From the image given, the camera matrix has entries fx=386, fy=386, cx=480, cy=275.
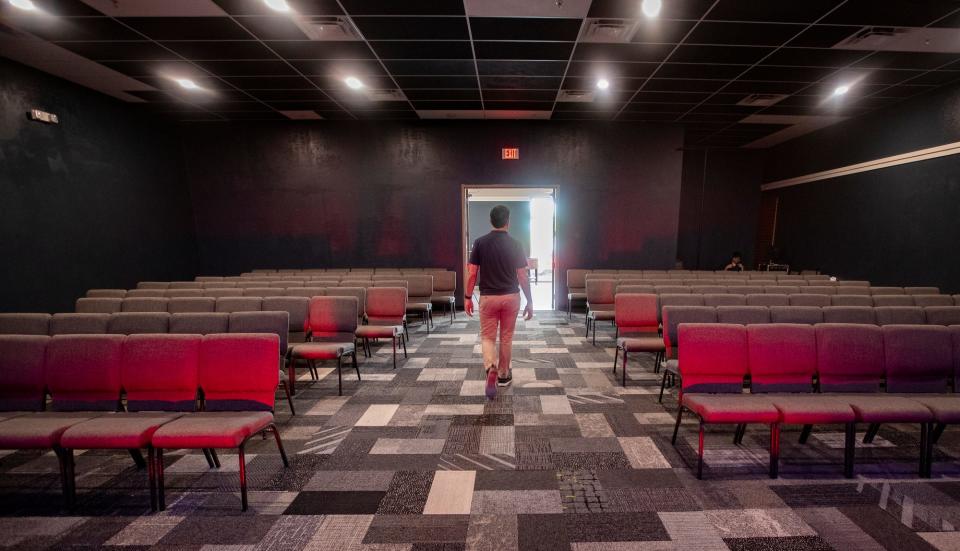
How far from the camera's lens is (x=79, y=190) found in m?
5.94

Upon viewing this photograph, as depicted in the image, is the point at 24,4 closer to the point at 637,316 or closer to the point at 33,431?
the point at 33,431

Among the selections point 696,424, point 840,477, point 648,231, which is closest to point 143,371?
point 696,424

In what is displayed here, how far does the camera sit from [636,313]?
4.17 metres

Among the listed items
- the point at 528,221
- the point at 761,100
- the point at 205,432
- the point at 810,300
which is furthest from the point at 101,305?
the point at 528,221

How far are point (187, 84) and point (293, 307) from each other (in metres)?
4.55

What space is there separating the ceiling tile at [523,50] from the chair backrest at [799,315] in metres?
3.68

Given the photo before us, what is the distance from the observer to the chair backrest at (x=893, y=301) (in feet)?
14.0

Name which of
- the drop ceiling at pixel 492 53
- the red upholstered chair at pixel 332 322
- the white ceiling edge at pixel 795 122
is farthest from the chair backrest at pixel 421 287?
the white ceiling edge at pixel 795 122

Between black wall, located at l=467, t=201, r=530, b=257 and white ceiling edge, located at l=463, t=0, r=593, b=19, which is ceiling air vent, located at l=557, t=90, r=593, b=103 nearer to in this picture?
white ceiling edge, located at l=463, t=0, r=593, b=19

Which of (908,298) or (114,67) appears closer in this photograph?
(908,298)

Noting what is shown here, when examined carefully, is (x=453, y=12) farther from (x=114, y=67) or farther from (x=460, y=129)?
(x=114, y=67)

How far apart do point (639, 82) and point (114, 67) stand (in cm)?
740

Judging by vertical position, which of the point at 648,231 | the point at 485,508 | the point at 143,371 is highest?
the point at 648,231

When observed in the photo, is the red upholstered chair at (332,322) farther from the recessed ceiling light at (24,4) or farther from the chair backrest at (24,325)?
the recessed ceiling light at (24,4)
